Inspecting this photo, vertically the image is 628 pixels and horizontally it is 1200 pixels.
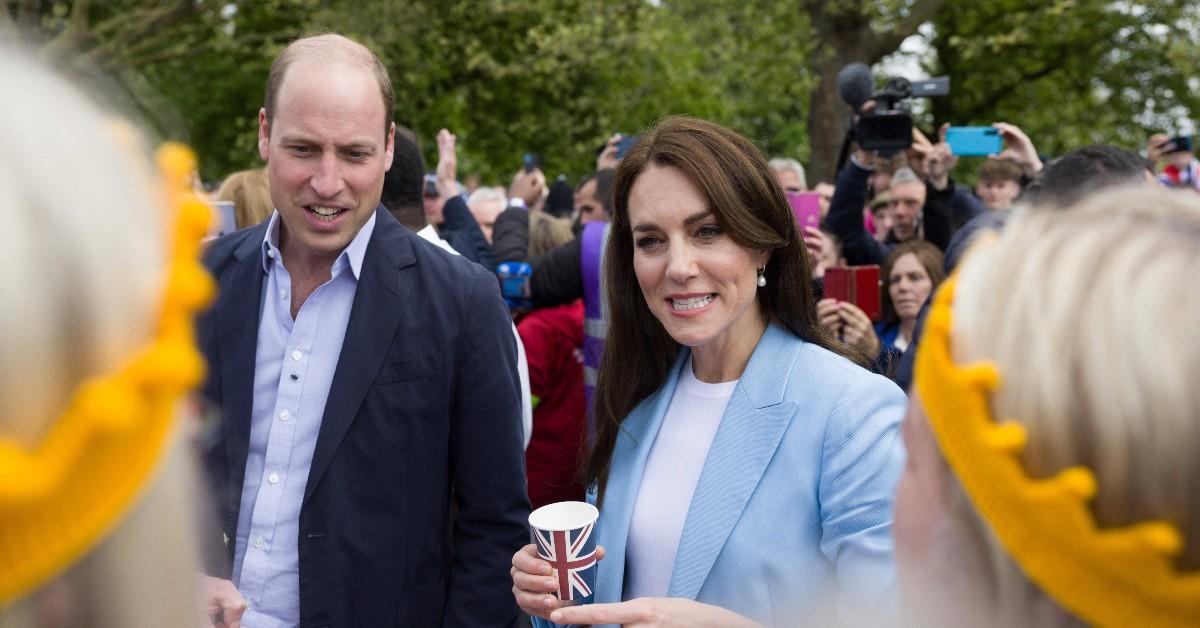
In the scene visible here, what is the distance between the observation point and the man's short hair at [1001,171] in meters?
6.98

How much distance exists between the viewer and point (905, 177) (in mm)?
6516

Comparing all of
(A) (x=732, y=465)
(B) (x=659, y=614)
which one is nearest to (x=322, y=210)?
(A) (x=732, y=465)

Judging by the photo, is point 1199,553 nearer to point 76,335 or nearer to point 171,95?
point 76,335

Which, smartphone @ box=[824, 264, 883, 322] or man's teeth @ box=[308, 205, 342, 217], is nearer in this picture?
man's teeth @ box=[308, 205, 342, 217]

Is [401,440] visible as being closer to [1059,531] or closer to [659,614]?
[659,614]

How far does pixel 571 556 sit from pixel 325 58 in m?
1.44

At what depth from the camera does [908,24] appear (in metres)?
14.2

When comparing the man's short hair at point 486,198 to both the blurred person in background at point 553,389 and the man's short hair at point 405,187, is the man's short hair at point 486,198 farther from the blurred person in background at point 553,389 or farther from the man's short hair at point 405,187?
the man's short hair at point 405,187

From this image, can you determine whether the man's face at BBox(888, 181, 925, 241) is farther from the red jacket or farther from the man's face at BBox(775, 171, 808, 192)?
the red jacket

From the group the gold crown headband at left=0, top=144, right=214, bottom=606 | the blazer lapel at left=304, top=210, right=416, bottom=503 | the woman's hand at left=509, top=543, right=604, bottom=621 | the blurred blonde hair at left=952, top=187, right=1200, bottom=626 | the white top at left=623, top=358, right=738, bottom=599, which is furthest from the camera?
the blazer lapel at left=304, top=210, right=416, bottom=503

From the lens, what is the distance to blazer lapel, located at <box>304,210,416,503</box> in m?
2.45

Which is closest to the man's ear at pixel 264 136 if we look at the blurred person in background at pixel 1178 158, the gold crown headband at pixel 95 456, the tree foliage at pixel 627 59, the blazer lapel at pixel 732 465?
the blazer lapel at pixel 732 465

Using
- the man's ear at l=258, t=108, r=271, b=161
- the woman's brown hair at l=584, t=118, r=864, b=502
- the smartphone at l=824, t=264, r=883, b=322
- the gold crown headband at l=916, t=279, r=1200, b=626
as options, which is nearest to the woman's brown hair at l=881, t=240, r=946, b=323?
the smartphone at l=824, t=264, r=883, b=322

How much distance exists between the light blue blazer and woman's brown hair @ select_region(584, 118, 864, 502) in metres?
0.25
